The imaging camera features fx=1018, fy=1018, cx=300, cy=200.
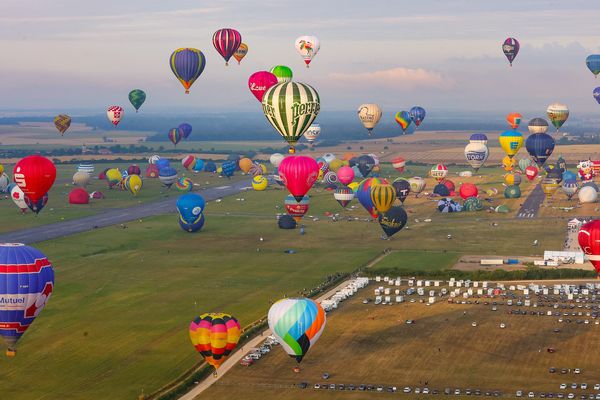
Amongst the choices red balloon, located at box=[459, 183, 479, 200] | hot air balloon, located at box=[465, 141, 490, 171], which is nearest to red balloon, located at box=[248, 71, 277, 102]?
red balloon, located at box=[459, 183, 479, 200]

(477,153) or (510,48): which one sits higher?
(510,48)

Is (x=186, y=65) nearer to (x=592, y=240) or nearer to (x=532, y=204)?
(x=532, y=204)

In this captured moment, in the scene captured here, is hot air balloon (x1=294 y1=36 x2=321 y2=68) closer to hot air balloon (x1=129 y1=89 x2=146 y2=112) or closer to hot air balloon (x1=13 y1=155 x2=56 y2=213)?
hot air balloon (x1=13 y1=155 x2=56 y2=213)

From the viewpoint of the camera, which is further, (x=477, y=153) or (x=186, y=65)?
(x=477, y=153)

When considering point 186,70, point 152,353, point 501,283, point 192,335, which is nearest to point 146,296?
point 152,353

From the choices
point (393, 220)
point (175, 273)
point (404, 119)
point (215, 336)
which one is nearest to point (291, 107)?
point (175, 273)

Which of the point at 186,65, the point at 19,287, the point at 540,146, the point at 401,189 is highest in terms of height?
the point at 186,65
